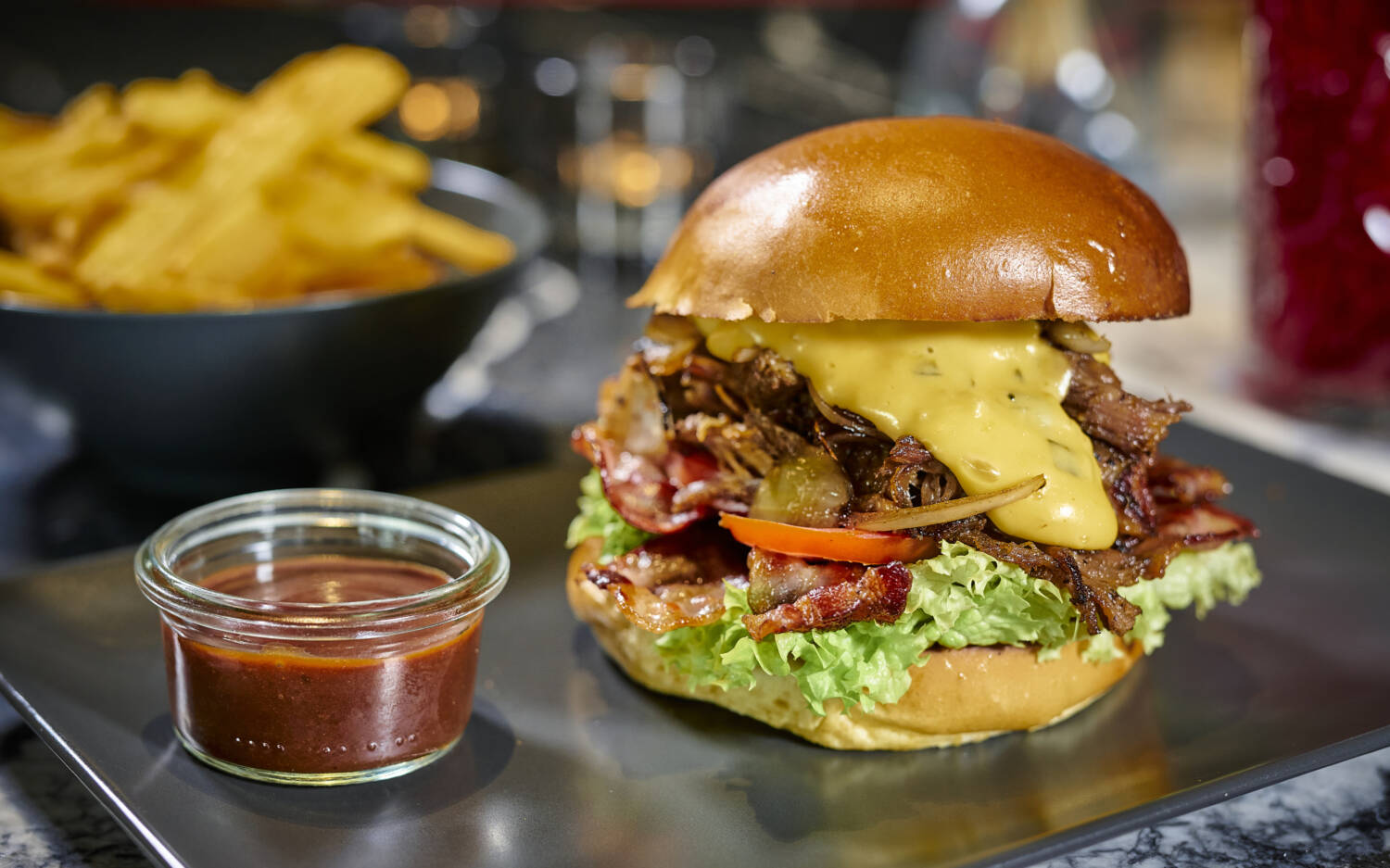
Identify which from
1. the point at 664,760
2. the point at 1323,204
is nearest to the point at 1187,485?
the point at 664,760

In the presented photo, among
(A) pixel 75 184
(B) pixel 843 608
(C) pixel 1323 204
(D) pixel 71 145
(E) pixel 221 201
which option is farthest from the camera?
(C) pixel 1323 204

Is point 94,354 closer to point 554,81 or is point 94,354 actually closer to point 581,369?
point 581,369

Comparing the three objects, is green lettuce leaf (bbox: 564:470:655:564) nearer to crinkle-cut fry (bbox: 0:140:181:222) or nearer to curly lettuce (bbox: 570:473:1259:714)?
curly lettuce (bbox: 570:473:1259:714)

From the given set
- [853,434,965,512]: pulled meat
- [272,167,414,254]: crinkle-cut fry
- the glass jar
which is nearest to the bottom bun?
[853,434,965,512]: pulled meat

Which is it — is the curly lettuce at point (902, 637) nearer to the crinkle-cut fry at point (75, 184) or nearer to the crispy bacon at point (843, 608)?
the crispy bacon at point (843, 608)

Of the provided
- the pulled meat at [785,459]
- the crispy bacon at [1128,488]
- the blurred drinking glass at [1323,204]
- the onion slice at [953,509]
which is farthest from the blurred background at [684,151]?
the crispy bacon at [1128,488]

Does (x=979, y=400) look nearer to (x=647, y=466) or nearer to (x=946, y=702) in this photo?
(x=946, y=702)
